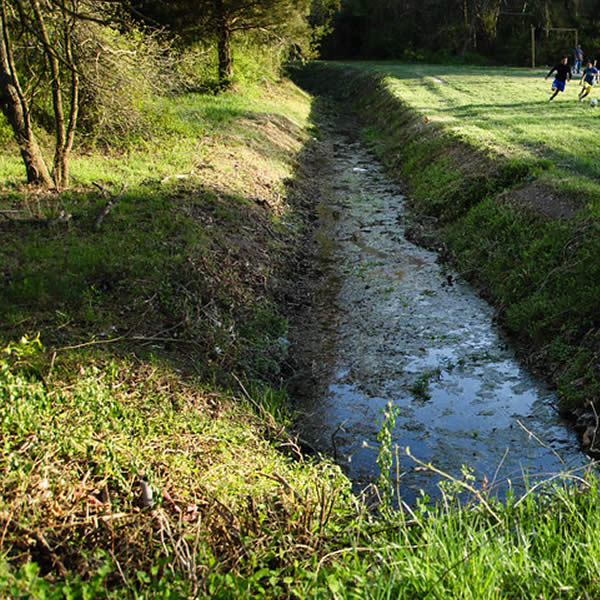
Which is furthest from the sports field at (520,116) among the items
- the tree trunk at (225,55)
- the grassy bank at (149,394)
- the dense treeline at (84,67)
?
the dense treeline at (84,67)

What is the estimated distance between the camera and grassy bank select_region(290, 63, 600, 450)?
773 centimetres

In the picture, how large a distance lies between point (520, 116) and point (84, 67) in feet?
42.5

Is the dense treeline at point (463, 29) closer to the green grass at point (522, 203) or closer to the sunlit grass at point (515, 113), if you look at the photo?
the sunlit grass at point (515, 113)

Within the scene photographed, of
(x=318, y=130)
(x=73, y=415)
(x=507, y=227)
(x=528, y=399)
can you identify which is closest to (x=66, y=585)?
(x=73, y=415)

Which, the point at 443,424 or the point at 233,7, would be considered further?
the point at 233,7

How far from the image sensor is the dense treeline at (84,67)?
32.9 ft

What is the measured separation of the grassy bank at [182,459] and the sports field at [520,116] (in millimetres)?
6474

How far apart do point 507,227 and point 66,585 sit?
921 centimetres

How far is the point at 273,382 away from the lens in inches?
289

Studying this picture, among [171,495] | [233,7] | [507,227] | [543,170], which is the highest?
[233,7]

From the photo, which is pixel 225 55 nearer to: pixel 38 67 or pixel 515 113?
pixel 515 113

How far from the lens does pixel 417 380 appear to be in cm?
746

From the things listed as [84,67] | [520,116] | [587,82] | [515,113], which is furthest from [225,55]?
[587,82]

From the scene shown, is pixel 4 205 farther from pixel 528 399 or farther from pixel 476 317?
pixel 528 399
